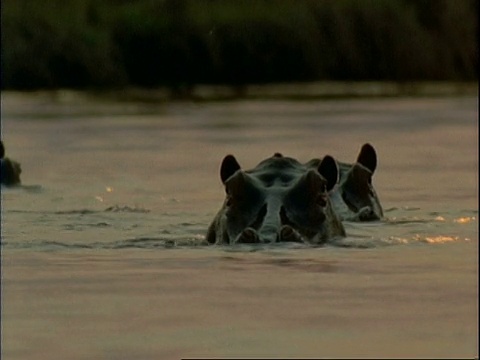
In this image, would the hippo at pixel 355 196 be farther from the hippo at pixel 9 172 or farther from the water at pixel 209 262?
the hippo at pixel 9 172

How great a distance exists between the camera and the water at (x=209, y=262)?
30.8 feet

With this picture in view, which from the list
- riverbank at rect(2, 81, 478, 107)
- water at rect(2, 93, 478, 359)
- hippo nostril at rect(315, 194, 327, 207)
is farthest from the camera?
riverbank at rect(2, 81, 478, 107)

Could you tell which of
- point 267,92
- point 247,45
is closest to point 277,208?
point 247,45

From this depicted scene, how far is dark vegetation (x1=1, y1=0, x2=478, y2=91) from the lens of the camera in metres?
35.5

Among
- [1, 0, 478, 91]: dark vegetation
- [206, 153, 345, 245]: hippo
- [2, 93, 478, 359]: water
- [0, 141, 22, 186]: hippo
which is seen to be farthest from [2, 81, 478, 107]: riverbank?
[206, 153, 345, 245]: hippo

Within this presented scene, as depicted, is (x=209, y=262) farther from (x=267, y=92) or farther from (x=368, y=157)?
(x=267, y=92)

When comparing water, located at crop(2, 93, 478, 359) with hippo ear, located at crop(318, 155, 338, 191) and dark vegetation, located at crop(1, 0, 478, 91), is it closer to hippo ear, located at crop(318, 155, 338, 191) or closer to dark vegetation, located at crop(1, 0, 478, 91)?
hippo ear, located at crop(318, 155, 338, 191)

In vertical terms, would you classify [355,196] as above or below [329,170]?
below

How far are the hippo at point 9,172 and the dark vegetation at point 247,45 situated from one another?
16.5 metres

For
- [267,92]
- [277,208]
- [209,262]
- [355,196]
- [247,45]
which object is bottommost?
[209,262]

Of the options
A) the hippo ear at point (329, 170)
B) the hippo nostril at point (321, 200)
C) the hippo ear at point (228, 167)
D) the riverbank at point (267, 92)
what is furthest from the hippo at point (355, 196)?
the riverbank at point (267, 92)

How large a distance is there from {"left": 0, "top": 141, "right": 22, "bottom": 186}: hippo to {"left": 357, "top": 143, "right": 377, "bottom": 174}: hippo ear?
375 cm

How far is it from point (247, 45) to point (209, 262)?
2407cm

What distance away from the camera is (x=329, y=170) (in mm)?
13445
